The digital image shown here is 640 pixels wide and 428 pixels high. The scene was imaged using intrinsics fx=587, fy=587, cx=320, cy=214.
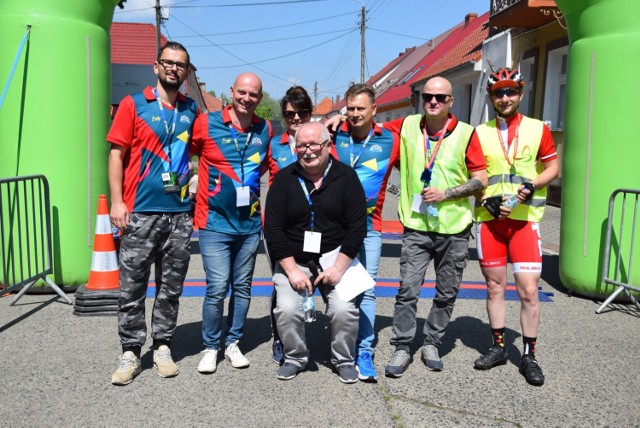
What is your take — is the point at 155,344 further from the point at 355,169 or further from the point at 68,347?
the point at 355,169

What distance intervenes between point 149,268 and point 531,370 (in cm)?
250

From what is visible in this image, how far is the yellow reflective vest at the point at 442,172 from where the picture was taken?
3.72 metres

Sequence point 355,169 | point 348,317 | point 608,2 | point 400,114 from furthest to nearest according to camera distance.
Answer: point 400,114, point 608,2, point 355,169, point 348,317

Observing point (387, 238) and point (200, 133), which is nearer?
point (200, 133)

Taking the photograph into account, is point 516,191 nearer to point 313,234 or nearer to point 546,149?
point 546,149

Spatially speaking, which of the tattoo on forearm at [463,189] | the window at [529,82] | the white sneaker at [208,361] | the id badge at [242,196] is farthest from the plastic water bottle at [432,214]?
the window at [529,82]

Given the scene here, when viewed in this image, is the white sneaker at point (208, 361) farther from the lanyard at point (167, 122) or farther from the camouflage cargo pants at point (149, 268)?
the lanyard at point (167, 122)

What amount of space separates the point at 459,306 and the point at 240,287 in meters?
2.44

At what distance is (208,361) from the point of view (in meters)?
3.78

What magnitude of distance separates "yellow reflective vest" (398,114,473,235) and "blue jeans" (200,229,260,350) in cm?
107

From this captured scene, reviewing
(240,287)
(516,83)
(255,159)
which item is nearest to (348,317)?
(240,287)

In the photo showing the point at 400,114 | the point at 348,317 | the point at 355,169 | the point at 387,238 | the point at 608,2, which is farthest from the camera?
the point at 400,114

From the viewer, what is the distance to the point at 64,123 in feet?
17.8

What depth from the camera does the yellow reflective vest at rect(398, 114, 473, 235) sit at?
12.2 ft
